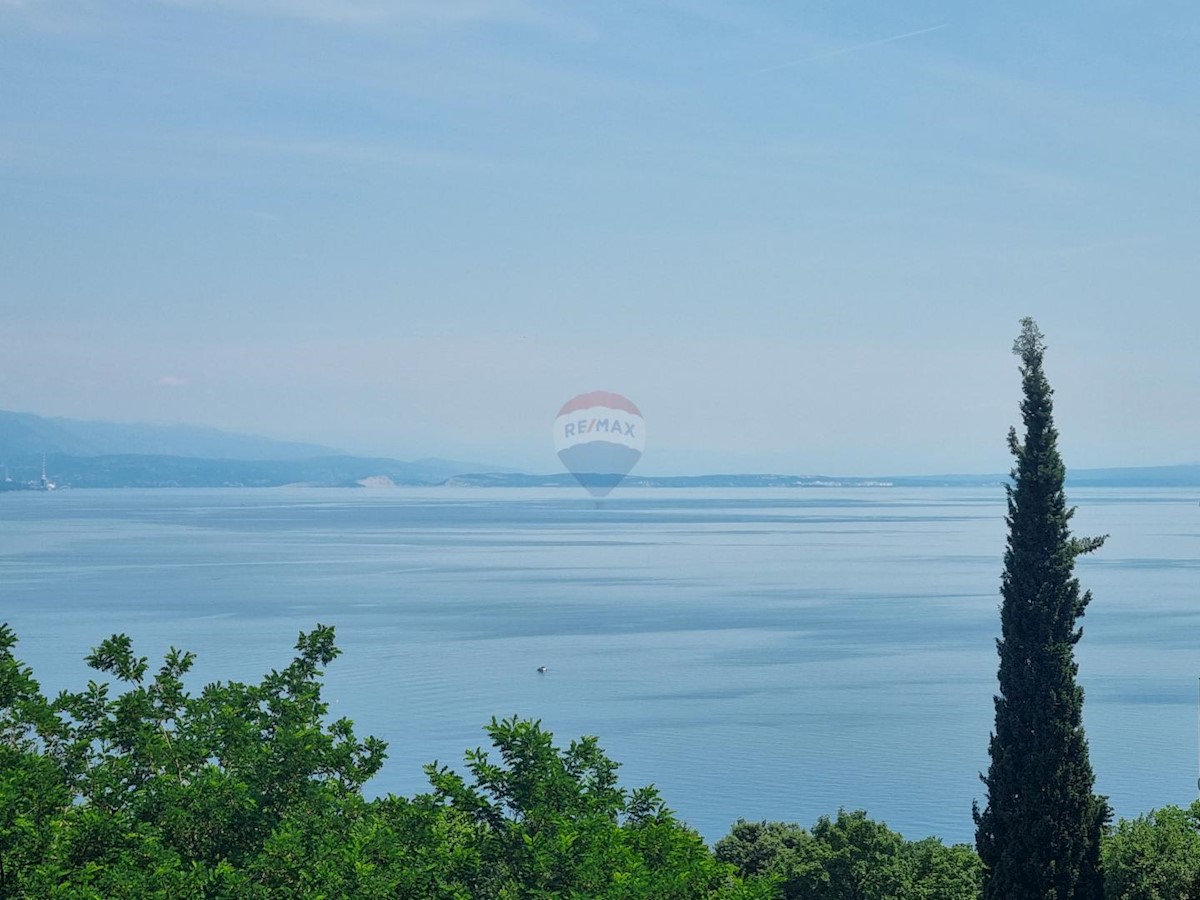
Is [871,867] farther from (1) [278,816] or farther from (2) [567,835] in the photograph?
(1) [278,816]

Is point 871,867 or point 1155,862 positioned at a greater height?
point 1155,862

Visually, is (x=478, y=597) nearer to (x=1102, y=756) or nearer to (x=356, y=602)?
(x=356, y=602)

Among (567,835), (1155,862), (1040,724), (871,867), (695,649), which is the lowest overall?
(871,867)

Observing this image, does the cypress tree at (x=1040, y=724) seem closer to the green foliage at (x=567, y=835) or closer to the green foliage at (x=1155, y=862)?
the green foliage at (x=1155, y=862)

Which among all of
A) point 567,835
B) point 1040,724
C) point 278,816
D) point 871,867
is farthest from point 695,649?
point 567,835

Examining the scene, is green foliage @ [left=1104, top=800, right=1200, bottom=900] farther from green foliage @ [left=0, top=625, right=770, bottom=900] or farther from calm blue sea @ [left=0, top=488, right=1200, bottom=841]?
calm blue sea @ [left=0, top=488, right=1200, bottom=841]

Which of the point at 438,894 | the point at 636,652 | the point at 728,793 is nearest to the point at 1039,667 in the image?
the point at 438,894

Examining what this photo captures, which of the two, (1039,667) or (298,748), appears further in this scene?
(1039,667)
